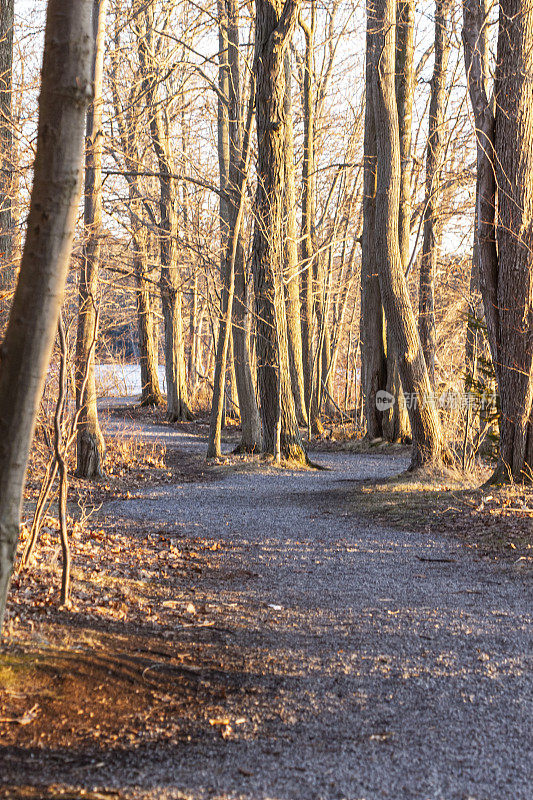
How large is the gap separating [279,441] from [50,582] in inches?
309

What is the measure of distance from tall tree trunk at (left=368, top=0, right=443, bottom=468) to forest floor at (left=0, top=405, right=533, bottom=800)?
2.64 m

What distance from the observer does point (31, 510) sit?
741 cm

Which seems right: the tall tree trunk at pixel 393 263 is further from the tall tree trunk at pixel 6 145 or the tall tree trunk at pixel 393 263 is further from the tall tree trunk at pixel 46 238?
the tall tree trunk at pixel 46 238

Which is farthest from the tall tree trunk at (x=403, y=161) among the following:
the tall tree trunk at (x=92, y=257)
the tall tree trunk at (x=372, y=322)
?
the tall tree trunk at (x=92, y=257)

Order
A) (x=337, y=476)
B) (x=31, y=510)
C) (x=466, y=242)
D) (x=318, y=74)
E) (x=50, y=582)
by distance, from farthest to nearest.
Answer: (x=318, y=74), (x=466, y=242), (x=337, y=476), (x=31, y=510), (x=50, y=582)

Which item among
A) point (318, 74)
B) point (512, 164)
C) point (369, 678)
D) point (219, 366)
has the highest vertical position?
point (318, 74)

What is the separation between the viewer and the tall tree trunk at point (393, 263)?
10289mm

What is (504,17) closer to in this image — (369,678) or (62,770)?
(369,678)

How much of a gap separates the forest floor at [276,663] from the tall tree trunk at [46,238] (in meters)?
1.05

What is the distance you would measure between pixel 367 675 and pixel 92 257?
7384 millimetres

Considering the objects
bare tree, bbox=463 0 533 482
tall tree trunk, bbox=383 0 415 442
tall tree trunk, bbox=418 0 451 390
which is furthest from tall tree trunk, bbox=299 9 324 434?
bare tree, bbox=463 0 533 482

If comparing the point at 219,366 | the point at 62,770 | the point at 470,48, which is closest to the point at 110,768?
the point at 62,770

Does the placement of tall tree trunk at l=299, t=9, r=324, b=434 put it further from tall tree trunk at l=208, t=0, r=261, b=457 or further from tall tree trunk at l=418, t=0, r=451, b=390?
tall tree trunk at l=208, t=0, r=261, b=457

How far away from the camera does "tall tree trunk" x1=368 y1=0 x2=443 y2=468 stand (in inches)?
405
